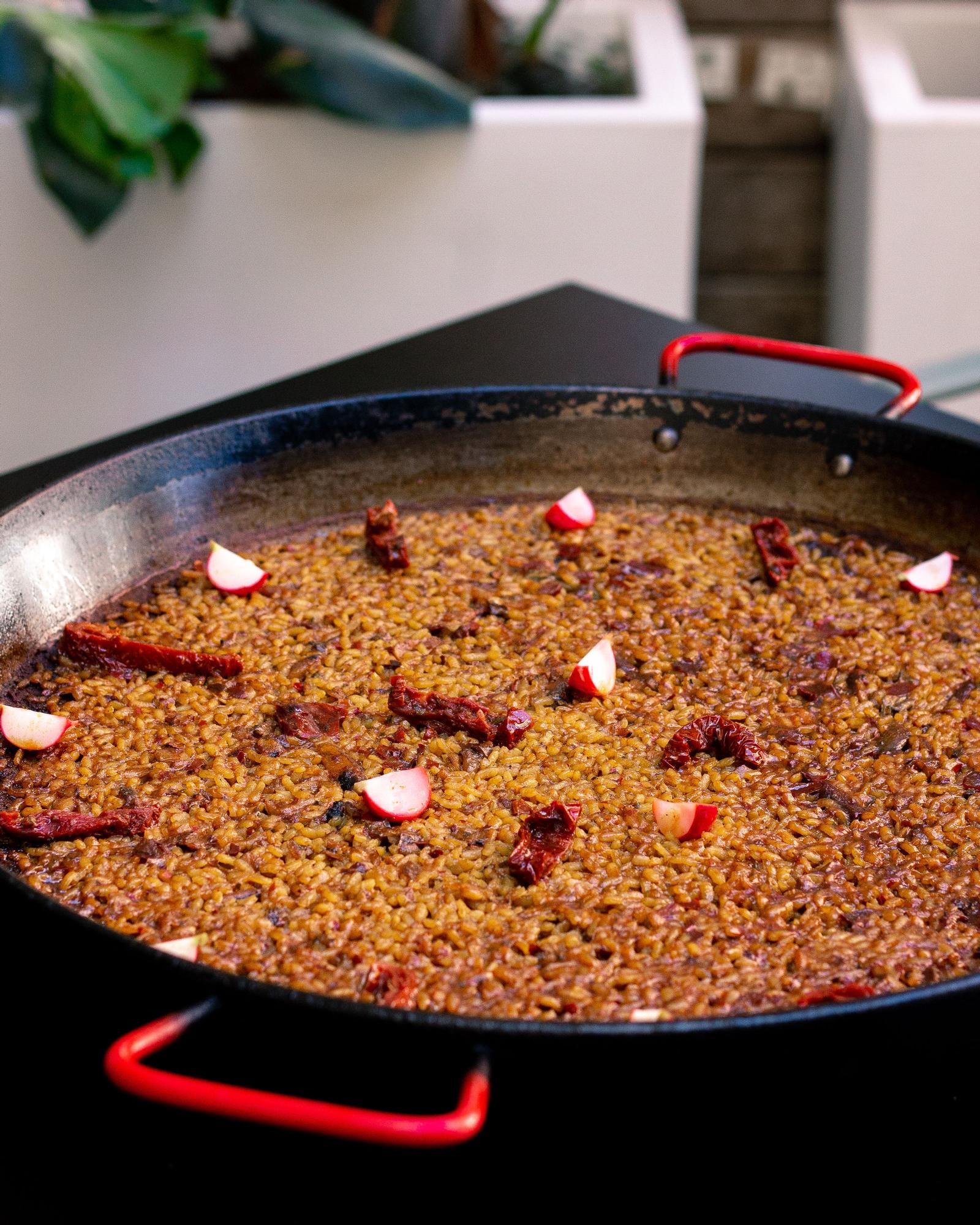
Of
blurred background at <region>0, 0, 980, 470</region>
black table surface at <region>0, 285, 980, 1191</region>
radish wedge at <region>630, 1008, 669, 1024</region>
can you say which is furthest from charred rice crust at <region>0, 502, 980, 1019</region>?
blurred background at <region>0, 0, 980, 470</region>

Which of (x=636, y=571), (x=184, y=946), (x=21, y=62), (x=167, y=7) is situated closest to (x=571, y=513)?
(x=636, y=571)

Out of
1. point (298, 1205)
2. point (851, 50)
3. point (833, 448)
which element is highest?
point (851, 50)

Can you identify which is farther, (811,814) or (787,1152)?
(811,814)

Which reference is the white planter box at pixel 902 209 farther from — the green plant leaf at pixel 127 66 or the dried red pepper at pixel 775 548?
the dried red pepper at pixel 775 548

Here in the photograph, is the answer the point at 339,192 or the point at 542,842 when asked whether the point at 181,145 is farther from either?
the point at 542,842

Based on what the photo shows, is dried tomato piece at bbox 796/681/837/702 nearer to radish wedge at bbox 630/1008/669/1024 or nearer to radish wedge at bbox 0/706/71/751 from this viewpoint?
radish wedge at bbox 630/1008/669/1024

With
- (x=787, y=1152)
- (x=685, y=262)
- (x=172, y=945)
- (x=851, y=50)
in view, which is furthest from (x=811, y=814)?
(x=851, y=50)

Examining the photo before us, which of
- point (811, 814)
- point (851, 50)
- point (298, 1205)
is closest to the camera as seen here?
point (298, 1205)

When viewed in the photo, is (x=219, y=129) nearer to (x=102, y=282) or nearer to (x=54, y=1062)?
(x=102, y=282)
